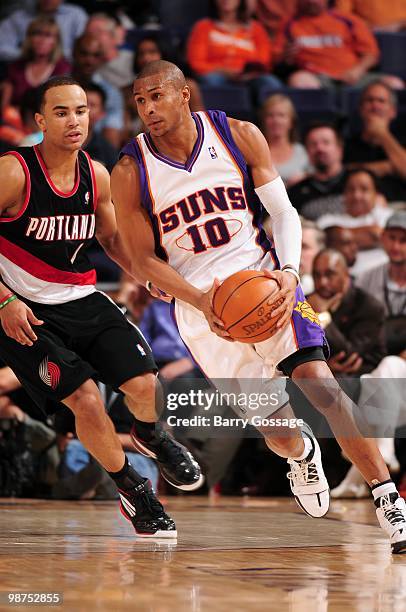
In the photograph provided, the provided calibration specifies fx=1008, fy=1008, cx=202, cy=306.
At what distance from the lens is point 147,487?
423 cm

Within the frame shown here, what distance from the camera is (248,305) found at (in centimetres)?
369

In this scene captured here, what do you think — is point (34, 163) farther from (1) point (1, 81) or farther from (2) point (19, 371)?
(1) point (1, 81)

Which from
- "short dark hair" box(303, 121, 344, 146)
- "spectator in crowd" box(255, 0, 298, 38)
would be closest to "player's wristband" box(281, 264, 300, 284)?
"short dark hair" box(303, 121, 344, 146)

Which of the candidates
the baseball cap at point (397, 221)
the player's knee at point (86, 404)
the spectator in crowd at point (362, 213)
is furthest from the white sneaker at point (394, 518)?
the spectator in crowd at point (362, 213)

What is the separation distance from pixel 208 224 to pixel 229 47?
5706 millimetres

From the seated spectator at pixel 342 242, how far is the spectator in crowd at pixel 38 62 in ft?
10.1

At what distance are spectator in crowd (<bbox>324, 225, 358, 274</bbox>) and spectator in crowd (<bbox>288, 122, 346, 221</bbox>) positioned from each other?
2.27 ft

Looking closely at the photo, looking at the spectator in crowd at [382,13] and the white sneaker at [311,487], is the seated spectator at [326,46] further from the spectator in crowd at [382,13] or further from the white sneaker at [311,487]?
the white sneaker at [311,487]

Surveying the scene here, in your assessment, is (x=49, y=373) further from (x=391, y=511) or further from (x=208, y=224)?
(x=391, y=511)

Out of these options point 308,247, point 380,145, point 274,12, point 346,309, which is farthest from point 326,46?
point 346,309

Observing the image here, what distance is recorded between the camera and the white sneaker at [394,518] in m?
3.62

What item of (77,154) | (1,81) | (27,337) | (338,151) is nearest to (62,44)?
(1,81)

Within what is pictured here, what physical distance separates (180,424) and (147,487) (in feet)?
7.35

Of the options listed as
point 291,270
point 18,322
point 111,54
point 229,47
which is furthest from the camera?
point 229,47
